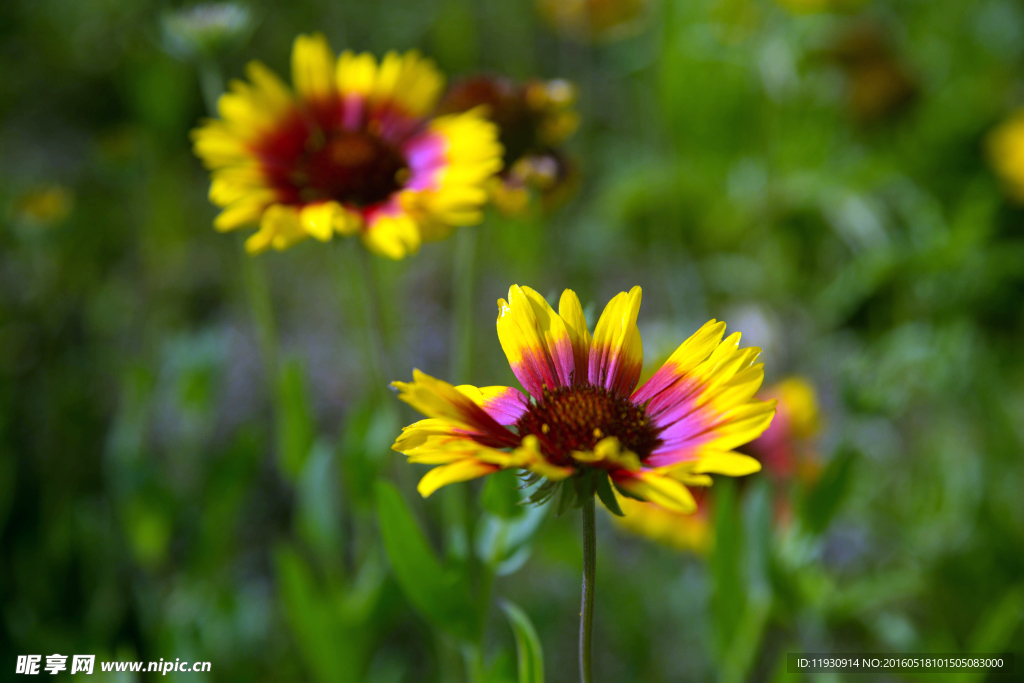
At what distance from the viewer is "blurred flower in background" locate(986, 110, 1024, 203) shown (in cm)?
194

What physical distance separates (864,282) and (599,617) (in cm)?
91

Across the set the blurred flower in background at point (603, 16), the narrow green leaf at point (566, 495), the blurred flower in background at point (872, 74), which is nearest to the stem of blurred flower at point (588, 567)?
the narrow green leaf at point (566, 495)

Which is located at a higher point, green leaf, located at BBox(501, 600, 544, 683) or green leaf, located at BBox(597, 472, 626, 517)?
green leaf, located at BBox(597, 472, 626, 517)

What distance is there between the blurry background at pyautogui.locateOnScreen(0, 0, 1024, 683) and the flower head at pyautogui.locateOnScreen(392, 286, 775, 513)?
0.65 ft

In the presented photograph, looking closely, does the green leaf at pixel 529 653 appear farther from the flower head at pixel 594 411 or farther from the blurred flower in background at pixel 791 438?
the blurred flower in background at pixel 791 438

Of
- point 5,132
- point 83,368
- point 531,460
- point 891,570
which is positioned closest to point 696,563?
point 891,570

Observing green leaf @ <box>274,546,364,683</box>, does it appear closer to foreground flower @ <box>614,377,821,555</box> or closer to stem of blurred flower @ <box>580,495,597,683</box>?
foreground flower @ <box>614,377,821,555</box>

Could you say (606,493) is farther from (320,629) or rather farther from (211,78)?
(211,78)

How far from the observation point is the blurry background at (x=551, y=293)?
40.1 inches

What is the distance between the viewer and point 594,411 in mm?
578

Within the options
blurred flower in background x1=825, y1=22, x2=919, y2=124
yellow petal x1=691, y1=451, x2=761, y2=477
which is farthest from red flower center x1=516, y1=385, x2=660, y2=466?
blurred flower in background x1=825, y1=22, x2=919, y2=124

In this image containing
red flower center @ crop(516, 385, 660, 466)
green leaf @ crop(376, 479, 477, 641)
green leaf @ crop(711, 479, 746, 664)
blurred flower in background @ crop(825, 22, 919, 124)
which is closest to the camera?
red flower center @ crop(516, 385, 660, 466)

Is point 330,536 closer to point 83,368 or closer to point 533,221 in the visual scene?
point 533,221

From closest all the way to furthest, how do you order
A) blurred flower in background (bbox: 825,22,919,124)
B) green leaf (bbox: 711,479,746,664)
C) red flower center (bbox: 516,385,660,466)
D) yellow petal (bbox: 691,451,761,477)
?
yellow petal (bbox: 691,451,761,477) < red flower center (bbox: 516,385,660,466) < green leaf (bbox: 711,479,746,664) < blurred flower in background (bbox: 825,22,919,124)
